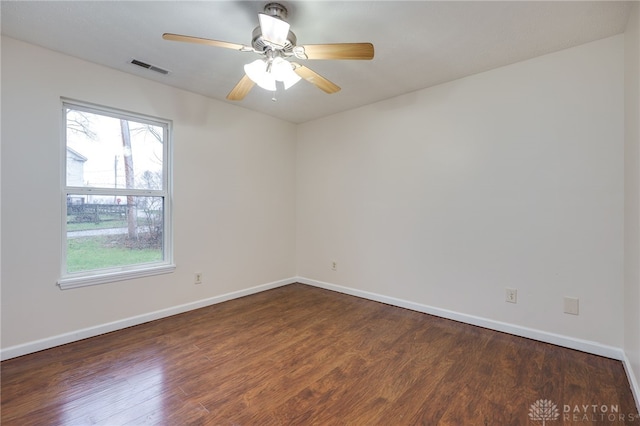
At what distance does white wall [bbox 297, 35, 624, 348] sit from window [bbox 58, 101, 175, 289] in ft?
6.99

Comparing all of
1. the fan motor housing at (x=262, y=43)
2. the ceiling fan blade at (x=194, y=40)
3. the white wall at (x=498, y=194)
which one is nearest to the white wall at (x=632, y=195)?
the white wall at (x=498, y=194)

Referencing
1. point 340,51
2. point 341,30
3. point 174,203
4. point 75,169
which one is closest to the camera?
point 340,51

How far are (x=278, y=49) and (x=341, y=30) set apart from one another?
1.73 ft

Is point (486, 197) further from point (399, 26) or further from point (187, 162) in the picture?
point (187, 162)

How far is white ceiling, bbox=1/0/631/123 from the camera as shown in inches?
72.6

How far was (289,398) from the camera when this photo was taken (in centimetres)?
174

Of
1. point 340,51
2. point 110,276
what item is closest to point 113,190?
point 110,276

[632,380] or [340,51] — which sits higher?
[340,51]

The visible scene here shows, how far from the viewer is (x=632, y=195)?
1.86 meters

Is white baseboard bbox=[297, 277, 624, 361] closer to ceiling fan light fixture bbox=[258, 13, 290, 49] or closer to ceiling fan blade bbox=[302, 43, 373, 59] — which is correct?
ceiling fan blade bbox=[302, 43, 373, 59]

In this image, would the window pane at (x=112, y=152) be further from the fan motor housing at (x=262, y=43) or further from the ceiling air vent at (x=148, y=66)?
the fan motor housing at (x=262, y=43)

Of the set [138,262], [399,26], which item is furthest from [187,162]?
[399,26]

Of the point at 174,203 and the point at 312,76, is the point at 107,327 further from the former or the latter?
the point at 312,76

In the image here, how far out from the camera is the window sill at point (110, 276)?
244 cm
